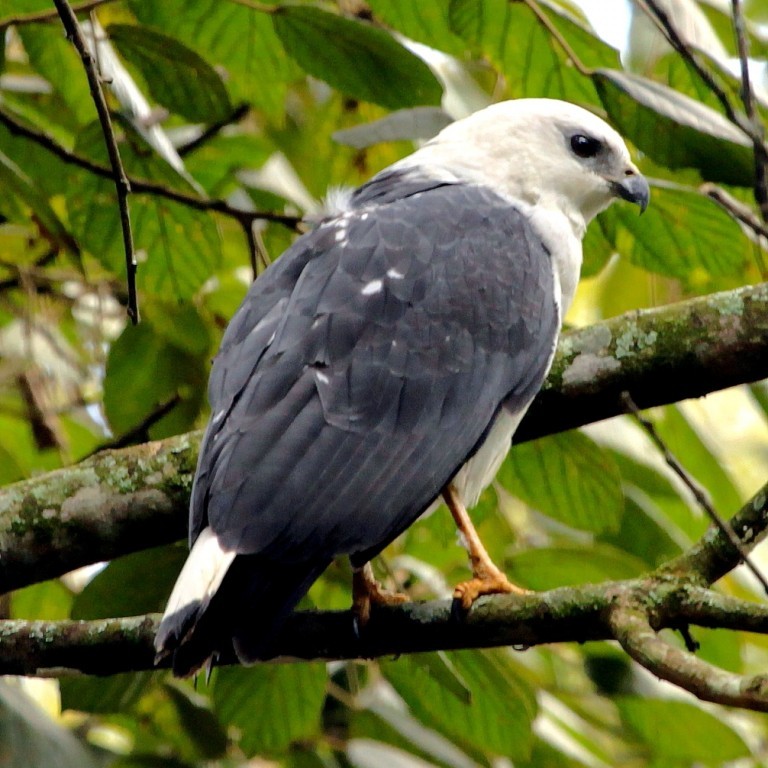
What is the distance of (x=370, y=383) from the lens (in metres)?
3.14

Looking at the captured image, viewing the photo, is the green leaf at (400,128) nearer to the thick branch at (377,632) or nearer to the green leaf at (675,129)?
the green leaf at (675,129)

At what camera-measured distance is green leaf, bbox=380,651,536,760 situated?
11.7ft

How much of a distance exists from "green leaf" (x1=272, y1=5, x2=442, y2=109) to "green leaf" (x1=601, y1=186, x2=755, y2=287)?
0.80 metres

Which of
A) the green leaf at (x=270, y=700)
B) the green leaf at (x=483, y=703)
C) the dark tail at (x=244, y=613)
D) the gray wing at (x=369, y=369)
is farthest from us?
the green leaf at (x=270, y=700)

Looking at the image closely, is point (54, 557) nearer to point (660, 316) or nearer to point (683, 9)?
point (660, 316)

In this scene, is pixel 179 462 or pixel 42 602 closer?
pixel 179 462

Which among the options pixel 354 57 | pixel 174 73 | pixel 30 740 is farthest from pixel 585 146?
pixel 30 740

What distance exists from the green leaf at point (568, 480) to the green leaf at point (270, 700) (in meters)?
0.84

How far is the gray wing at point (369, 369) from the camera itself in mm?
2844

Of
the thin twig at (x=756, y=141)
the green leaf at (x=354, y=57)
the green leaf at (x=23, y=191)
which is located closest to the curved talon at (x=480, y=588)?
the thin twig at (x=756, y=141)

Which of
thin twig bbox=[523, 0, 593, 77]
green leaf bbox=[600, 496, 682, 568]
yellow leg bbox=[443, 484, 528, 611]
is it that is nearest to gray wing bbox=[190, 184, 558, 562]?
yellow leg bbox=[443, 484, 528, 611]

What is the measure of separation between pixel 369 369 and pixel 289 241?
50.3 inches

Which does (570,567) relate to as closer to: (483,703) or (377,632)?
(483,703)

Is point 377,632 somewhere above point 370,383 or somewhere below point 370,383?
below
